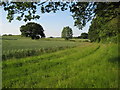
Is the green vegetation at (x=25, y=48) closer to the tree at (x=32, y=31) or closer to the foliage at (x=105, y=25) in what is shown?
the foliage at (x=105, y=25)

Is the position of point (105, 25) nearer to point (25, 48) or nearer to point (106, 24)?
point (106, 24)

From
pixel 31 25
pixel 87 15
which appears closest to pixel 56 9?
pixel 87 15

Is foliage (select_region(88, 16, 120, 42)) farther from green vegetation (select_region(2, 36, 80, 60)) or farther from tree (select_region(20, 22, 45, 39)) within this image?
tree (select_region(20, 22, 45, 39))

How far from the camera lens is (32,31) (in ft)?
378

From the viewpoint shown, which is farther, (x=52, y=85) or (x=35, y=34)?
(x=35, y=34)

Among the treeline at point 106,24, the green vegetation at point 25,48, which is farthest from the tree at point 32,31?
the treeline at point 106,24

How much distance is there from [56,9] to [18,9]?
6.70 feet

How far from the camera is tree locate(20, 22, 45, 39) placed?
11175 cm

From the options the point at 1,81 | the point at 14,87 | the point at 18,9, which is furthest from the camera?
the point at 1,81

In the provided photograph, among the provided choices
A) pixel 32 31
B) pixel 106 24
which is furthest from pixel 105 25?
pixel 32 31

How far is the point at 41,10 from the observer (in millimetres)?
9055

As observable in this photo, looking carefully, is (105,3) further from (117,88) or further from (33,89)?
(33,89)

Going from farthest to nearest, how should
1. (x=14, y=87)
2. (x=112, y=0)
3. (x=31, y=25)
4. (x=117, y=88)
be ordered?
Result: (x=31, y=25)
(x=112, y=0)
(x=14, y=87)
(x=117, y=88)

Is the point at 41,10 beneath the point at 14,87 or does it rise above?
above
